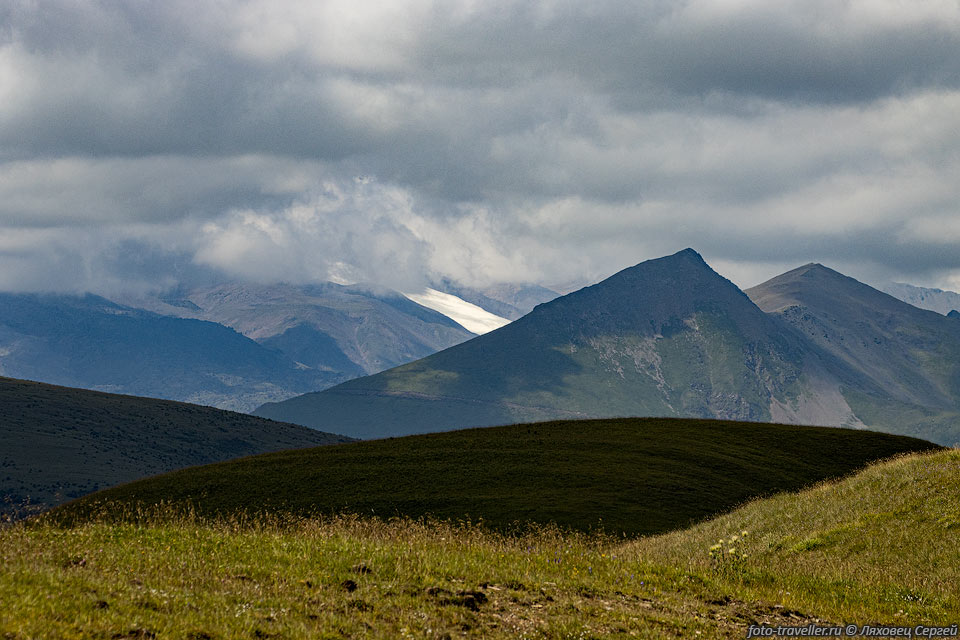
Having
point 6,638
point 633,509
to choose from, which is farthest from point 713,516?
point 6,638

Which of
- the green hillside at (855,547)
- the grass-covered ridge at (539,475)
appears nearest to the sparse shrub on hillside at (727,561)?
the green hillside at (855,547)

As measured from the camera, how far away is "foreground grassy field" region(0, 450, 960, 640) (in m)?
15.5

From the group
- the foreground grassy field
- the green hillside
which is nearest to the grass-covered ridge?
the green hillside

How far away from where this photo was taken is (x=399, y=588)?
18.6m

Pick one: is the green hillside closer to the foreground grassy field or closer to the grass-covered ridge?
the foreground grassy field

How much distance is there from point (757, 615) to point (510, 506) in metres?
40.6

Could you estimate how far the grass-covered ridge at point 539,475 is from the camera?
58625 millimetres

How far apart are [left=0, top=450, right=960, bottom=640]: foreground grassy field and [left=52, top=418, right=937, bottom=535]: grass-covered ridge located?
29.7 metres

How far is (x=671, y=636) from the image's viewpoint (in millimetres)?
16906

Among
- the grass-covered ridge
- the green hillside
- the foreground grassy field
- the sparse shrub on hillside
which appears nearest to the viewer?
the foreground grassy field

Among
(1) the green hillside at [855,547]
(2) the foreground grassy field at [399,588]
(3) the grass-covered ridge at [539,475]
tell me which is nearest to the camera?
(2) the foreground grassy field at [399,588]

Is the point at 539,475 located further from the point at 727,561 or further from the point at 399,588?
the point at 399,588

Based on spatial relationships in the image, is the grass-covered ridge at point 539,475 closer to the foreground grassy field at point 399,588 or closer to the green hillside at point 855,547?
the green hillside at point 855,547

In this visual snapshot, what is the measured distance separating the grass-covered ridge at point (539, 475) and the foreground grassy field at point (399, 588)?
29.7 m
